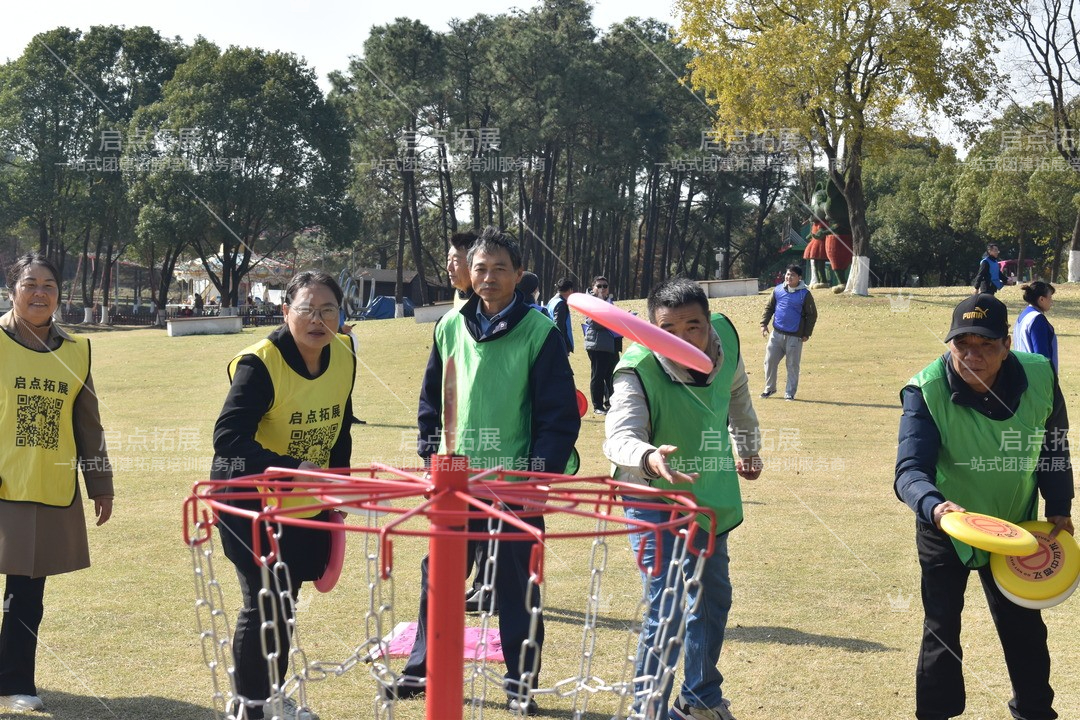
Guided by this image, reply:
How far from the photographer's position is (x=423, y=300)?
4838 cm

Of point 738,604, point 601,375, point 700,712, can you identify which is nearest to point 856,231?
point 601,375

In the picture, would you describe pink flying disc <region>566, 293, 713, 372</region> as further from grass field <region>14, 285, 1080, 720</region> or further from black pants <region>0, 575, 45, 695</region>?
black pants <region>0, 575, 45, 695</region>

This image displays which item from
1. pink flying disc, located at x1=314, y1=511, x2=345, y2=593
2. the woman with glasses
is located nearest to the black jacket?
pink flying disc, located at x1=314, y1=511, x2=345, y2=593

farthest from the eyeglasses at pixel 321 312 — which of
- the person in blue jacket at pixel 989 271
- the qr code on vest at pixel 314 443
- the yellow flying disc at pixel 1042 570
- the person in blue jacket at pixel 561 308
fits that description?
the person in blue jacket at pixel 989 271

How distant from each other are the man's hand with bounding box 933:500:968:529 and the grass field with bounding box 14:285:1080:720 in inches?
48.8

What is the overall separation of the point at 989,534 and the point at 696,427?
3.60ft

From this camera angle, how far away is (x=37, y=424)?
4785mm

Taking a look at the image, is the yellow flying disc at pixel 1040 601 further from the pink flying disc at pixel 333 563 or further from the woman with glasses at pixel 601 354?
the woman with glasses at pixel 601 354

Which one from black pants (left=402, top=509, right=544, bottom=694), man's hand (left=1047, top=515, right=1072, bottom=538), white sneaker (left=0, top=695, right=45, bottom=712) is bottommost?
white sneaker (left=0, top=695, right=45, bottom=712)

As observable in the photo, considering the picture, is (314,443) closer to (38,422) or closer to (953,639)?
(38,422)

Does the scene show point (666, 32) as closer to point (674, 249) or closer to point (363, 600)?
point (674, 249)

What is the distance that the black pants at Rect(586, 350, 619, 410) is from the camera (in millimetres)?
14188

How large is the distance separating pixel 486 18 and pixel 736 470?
145 ft

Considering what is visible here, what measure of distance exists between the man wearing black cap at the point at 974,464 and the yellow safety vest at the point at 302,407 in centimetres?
211
